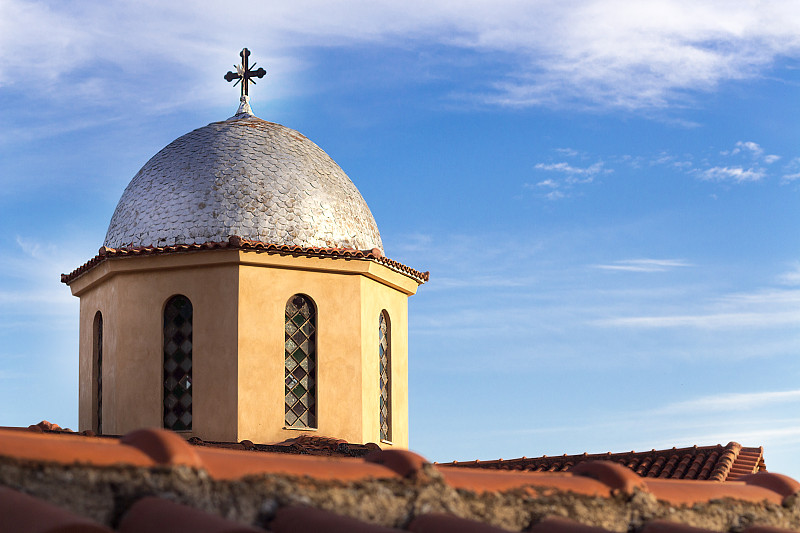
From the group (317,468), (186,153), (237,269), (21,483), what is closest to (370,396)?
(237,269)

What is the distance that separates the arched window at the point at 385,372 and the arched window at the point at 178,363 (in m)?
2.83

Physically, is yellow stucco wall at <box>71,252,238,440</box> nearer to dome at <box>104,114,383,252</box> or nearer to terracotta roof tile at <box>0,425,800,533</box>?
dome at <box>104,114,383,252</box>

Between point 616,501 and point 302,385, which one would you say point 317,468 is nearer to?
point 616,501

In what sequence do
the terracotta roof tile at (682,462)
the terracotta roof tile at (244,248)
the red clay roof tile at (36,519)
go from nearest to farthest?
1. the red clay roof tile at (36,519)
2. the terracotta roof tile at (682,462)
3. the terracotta roof tile at (244,248)

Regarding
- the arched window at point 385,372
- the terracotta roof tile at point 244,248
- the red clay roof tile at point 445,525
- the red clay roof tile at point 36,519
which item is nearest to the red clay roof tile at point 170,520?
the red clay roof tile at point 36,519

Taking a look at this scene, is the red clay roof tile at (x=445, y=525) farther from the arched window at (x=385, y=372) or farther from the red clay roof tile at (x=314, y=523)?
the arched window at (x=385, y=372)

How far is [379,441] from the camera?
48.8ft

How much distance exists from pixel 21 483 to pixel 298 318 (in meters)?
10.8

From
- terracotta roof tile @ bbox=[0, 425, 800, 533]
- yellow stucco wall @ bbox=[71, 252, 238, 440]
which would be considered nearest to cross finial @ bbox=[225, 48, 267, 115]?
yellow stucco wall @ bbox=[71, 252, 238, 440]

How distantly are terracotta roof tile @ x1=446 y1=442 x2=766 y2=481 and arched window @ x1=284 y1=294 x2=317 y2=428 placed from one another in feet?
7.92

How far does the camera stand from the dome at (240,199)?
14.1 m

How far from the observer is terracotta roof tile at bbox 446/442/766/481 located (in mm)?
12438

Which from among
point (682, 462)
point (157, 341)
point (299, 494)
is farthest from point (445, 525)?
point (157, 341)

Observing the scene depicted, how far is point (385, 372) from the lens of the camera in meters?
15.4
